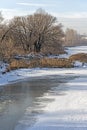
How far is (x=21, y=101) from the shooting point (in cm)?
1711

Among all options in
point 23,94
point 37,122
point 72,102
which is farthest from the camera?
point 23,94

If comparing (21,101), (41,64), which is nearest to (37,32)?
(41,64)

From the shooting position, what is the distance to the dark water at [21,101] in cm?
1310

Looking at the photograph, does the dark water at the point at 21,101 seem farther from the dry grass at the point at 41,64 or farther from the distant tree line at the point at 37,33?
the distant tree line at the point at 37,33

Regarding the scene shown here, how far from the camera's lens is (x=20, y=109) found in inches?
595

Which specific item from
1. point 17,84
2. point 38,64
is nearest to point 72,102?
point 17,84

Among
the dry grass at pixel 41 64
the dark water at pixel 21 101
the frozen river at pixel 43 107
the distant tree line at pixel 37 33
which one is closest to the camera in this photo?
the frozen river at pixel 43 107

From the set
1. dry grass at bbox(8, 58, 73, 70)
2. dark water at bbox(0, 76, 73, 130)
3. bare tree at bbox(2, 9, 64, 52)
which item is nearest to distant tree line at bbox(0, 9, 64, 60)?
bare tree at bbox(2, 9, 64, 52)

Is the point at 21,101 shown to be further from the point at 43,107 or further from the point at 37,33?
the point at 37,33

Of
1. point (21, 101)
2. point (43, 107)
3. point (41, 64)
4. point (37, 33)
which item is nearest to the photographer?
point (43, 107)

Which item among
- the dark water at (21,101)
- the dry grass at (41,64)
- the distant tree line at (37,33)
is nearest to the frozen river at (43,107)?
the dark water at (21,101)

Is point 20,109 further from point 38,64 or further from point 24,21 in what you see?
point 24,21

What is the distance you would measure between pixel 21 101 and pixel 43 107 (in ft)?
6.07

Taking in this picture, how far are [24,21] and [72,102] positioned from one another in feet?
188
